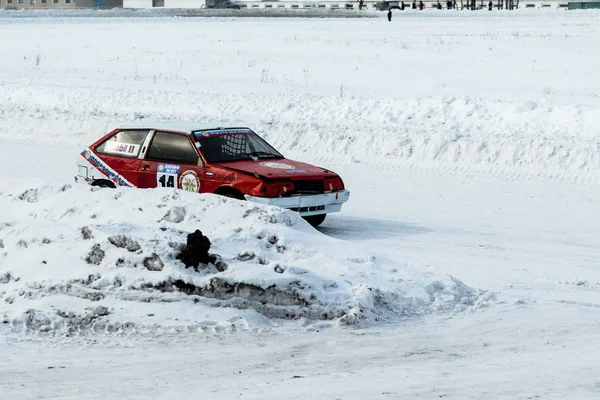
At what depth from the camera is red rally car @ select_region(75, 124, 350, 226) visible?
41.5ft

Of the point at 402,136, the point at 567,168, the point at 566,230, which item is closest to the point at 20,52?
the point at 402,136

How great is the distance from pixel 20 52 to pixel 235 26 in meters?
15.5

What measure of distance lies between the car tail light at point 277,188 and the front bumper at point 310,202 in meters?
0.07

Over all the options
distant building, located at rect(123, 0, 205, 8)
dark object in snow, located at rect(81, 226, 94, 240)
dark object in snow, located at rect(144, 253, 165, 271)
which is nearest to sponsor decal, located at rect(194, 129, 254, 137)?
dark object in snow, located at rect(81, 226, 94, 240)

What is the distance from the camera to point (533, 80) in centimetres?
3133

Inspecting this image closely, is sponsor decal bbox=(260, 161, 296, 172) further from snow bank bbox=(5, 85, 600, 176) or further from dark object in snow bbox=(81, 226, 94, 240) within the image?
snow bank bbox=(5, 85, 600, 176)

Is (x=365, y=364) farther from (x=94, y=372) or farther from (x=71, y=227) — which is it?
(x=71, y=227)

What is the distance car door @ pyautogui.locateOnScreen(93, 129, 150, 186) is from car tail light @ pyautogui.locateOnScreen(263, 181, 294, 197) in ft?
6.64

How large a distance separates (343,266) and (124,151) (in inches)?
206

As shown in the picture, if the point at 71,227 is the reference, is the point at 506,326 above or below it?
below

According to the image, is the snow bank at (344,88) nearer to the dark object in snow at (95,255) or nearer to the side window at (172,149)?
the side window at (172,149)

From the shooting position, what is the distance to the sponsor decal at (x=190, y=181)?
13.0m

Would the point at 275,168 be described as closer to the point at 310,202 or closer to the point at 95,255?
the point at 310,202

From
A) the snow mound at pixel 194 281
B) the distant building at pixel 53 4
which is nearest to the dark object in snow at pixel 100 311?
the snow mound at pixel 194 281
